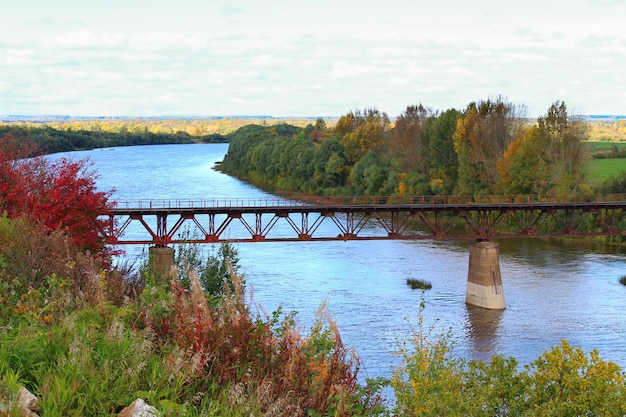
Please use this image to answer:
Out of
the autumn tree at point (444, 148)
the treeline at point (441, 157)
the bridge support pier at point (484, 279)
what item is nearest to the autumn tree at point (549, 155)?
the treeline at point (441, 157)

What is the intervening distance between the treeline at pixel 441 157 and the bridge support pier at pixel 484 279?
114 ft

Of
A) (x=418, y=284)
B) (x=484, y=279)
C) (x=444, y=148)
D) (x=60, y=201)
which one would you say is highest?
(x=60, y=201)

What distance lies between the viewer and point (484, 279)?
5662cm

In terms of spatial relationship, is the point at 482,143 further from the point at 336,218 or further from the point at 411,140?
the point at 336,218

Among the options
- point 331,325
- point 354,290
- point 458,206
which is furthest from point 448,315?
point 331,325

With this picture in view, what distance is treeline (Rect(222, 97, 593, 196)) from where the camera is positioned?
95875 millimetres

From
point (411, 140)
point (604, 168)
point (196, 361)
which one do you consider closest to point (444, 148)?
point (411, 140)

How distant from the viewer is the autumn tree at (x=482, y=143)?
104 meters

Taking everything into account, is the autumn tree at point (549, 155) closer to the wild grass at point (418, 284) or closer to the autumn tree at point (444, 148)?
the autumn tree at point (444, 148)

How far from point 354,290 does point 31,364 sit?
49.0 meters

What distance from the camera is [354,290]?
190 feet

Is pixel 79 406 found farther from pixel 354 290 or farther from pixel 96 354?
pixel 354 290

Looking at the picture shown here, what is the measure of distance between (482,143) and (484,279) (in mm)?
51817

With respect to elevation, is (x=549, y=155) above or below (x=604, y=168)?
above
